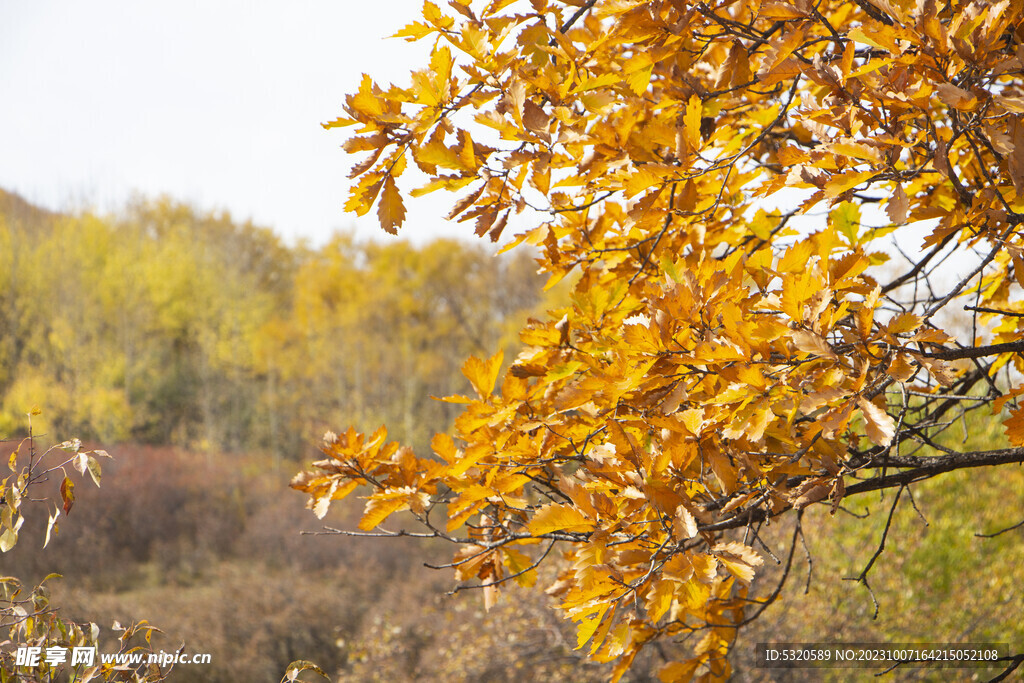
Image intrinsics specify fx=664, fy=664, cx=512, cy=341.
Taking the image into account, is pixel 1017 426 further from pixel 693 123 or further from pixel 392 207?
pixel 392 207

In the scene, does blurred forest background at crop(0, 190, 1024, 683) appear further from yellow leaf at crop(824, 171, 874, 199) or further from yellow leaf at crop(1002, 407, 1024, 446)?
yellow leaf at crop(824, 171, 874, 199)

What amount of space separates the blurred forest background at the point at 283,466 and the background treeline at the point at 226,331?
0.07m

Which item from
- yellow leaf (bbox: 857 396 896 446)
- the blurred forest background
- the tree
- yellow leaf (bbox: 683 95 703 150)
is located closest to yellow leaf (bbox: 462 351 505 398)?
the tree

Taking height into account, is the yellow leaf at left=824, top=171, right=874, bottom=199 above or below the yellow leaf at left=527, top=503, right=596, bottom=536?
above

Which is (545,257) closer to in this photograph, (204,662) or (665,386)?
(665,386)

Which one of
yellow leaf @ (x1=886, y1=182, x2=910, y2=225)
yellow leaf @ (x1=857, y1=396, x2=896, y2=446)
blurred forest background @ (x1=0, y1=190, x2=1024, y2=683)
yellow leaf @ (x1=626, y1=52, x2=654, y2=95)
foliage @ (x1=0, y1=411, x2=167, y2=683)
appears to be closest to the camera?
yellow leaf @ (x1=857, y1=396, x2=896, y2=446)

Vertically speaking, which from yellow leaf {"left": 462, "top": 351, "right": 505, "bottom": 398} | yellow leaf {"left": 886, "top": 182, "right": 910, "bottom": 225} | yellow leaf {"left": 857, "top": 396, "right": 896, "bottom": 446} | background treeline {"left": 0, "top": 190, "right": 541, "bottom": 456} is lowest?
yellow leaf {"left": 857, "top": 396, "right": 896, "bottom": 446}

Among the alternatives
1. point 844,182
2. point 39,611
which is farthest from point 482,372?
point 39,611

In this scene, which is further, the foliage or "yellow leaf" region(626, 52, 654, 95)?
the foliage

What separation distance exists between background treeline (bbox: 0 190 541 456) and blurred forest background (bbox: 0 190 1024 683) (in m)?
0.07

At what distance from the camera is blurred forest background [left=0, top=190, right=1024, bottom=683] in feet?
18.8

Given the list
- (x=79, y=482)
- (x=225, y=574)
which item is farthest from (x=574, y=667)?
(x=79, y=482)

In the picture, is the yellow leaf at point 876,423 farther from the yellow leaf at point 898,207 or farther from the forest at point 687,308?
the yellow leaf at point 898,207

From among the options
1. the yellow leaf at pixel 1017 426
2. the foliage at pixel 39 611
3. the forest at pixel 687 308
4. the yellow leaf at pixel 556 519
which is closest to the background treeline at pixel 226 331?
the foliage at pixel 39 611
